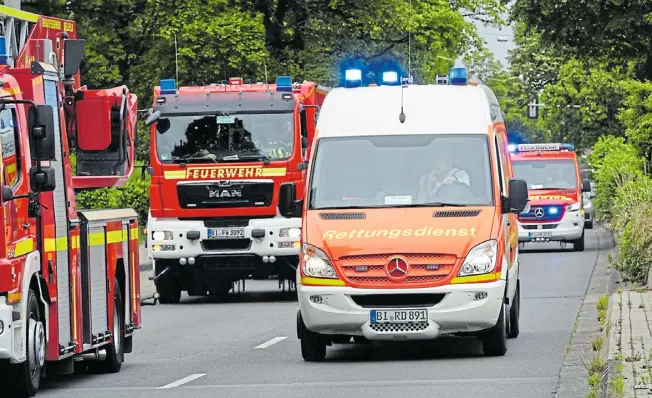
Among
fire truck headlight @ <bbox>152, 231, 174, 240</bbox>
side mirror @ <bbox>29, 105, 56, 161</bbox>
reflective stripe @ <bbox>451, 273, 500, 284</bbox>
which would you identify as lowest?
fire truck headlight @ <bbox>152, 231, 174, 240</bbox>

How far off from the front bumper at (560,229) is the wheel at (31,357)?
84.7 ft

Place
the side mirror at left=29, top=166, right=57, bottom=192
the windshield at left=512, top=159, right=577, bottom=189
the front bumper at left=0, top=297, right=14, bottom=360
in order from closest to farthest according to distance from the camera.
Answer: the front bumper at left=0, top=297, right=14, bottom=360 → the side mirror at left=29, top=166, right=57, bottom=192 → the windshield at left=512, top=159, right=577, bottom=189

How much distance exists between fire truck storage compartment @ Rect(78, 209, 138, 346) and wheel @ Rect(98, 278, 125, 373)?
0.63 ft

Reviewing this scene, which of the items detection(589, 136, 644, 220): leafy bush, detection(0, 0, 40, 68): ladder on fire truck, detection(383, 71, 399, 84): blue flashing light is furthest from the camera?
detection(589, 136, 644, 220): leafy bush

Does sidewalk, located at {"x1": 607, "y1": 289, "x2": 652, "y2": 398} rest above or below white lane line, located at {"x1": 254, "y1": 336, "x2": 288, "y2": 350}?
above

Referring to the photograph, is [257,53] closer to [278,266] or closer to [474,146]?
[278,266]

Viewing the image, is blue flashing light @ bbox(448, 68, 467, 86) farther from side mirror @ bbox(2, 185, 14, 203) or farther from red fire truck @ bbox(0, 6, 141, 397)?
side mirror @ bbox(2, 185, 14, 203)

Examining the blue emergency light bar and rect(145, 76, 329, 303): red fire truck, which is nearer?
rect(145, 76, 329, 303): red fire truck

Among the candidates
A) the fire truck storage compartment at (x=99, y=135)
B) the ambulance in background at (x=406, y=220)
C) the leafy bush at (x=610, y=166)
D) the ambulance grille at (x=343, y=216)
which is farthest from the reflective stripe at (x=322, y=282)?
the leafy bush at (x=610, y=166)

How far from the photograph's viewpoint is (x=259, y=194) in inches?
949

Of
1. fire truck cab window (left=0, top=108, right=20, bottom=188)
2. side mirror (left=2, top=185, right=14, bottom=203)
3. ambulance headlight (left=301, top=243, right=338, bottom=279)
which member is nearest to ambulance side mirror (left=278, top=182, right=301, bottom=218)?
ambulance headlight (left=301, top=243, right=338, bottom=279)

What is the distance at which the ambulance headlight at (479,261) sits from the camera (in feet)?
49.2

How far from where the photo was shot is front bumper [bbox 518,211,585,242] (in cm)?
3794

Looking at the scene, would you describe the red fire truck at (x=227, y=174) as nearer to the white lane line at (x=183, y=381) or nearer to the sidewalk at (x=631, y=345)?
the sidewalk at (x=631, y=345)
